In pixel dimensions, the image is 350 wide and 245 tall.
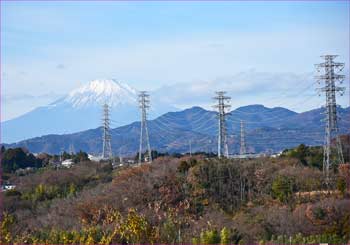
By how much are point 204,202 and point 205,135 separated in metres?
67.6

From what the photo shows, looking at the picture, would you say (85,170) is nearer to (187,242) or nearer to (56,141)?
(187,242)

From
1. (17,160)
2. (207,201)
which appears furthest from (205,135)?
(207,201)

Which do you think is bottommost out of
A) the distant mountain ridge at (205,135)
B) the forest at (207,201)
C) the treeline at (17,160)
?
the forest at (207,201)

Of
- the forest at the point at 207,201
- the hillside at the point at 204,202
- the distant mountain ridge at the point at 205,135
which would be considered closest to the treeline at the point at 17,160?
the forest at the point at 207,201

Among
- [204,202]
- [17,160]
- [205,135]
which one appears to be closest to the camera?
[204,202]

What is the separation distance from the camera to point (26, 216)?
77.7ft

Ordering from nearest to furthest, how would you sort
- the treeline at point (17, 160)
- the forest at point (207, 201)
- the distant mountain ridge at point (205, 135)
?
the forest at point (207, 201), the treeline at point (17, 160), the distant mountain ridge at point (205, 135)

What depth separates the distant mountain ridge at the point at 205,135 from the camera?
62.6 meters

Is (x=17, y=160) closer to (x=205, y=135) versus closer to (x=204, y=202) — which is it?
(x=204, y=202)

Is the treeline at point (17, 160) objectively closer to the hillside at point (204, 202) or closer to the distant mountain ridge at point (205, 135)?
the hillside at point (204, 202)

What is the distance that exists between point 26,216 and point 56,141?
6156cm

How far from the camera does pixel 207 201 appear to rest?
24078mm

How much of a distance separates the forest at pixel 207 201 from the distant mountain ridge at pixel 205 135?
16398mm

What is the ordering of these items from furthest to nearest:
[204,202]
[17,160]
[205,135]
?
1. [205,135]
2. [17,160]
3. [204,202]
